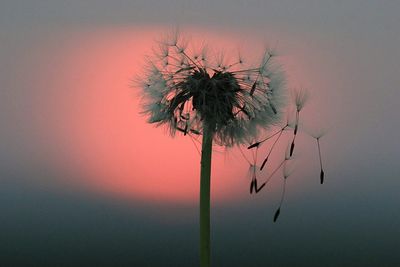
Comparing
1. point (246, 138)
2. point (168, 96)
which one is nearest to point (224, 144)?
point (246, 138)

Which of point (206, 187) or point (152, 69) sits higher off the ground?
point (152, 69)

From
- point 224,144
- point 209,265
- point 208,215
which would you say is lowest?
point 209,265

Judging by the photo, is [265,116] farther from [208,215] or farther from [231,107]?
[208,215]

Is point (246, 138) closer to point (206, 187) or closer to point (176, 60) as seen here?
point (206, 187)

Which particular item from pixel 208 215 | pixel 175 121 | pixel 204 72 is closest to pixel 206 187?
pixel 208 215

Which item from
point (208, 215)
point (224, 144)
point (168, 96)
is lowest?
point (208, 215)

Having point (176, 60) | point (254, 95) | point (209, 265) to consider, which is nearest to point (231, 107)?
point (254, 95)

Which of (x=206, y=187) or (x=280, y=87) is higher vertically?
(x=280, y=87)
